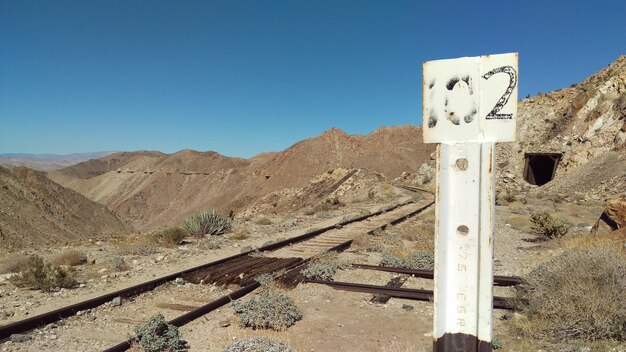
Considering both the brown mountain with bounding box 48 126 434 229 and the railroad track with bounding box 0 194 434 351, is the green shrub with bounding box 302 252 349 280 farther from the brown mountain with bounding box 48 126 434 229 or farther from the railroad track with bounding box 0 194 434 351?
the brown mountain with bounding box 48 126 434 229

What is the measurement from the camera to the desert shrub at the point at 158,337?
507 centimetres

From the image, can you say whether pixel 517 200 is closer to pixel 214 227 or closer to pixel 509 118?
pixel 214 227

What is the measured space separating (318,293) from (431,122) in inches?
229

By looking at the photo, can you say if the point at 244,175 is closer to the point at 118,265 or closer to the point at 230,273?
the point at 118,265

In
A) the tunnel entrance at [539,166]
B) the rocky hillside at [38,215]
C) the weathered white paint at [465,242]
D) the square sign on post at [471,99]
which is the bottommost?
the rocky hillside at [38,215]

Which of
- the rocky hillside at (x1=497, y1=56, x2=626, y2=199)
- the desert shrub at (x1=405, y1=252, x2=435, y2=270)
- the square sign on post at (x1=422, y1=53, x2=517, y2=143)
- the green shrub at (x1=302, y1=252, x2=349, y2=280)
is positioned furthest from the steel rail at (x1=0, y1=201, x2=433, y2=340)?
the rocky hillside at (x1=497, y1=56, x2=626, y2=199)

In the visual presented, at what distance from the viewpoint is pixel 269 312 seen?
6.20 meters

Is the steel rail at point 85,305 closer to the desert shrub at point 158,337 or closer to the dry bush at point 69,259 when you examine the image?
the desert shrub at point 158,337

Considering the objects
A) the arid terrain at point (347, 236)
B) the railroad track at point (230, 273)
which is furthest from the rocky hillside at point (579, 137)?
the railroad track at point (230, 273)

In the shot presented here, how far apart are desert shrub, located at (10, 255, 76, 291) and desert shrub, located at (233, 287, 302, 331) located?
3.71 m

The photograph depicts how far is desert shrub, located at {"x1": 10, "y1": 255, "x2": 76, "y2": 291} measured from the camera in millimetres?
7903

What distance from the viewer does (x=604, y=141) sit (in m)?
32.1

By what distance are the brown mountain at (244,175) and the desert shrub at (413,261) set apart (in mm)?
51795

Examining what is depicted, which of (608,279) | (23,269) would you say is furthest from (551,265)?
(23,269)
